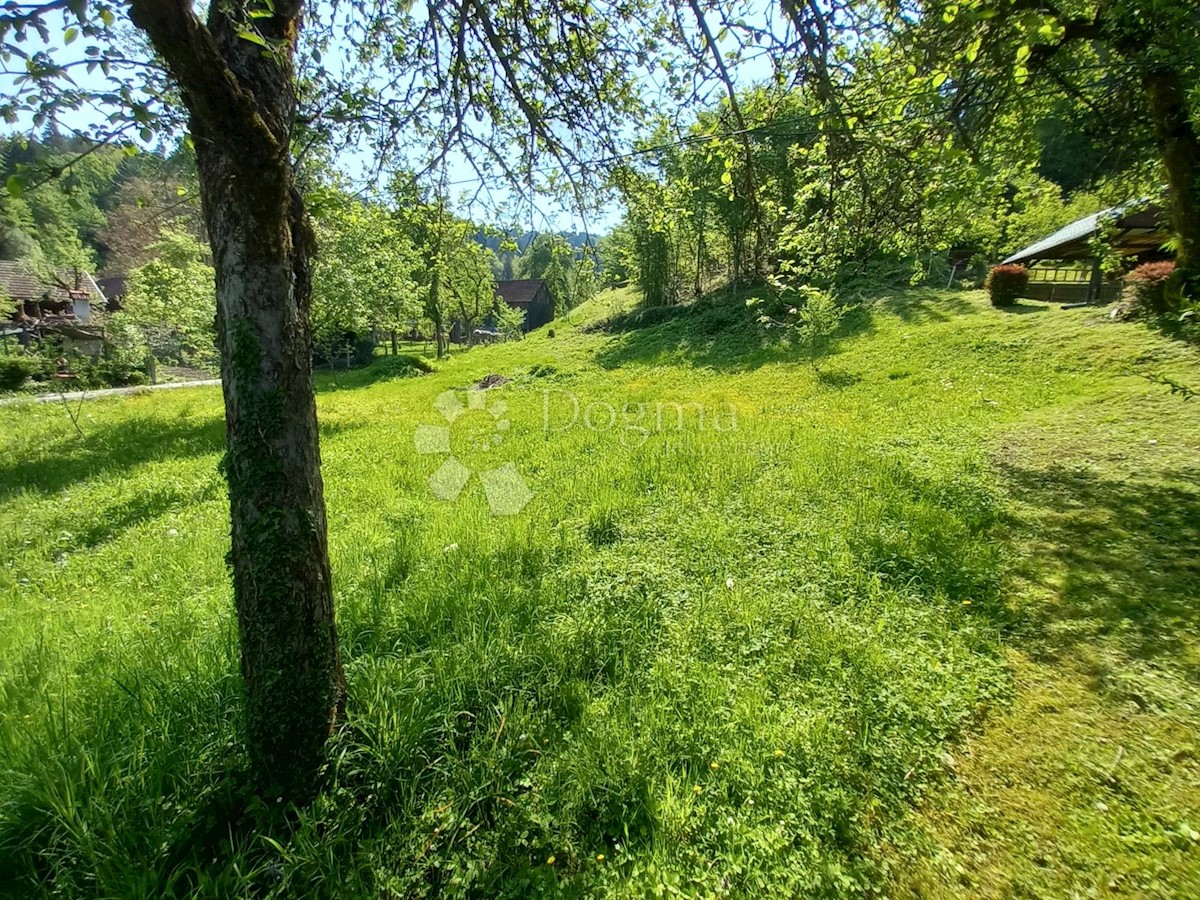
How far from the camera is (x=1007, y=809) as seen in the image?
2133 mm

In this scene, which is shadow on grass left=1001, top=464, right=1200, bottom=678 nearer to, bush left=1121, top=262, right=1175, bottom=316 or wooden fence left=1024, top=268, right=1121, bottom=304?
bush left=1121, top=262, right=1175, bottom=316

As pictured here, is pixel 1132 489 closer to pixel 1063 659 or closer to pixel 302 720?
pixel 1063 659

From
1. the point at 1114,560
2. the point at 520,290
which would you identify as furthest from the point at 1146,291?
the point at 520,290

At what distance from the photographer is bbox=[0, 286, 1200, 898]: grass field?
1864mm

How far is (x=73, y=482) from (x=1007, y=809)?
10.9m

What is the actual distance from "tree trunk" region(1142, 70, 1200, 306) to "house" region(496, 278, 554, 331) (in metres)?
51.9

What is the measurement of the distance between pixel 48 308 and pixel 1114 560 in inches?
1710

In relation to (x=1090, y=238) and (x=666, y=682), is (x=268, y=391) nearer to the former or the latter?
(x=666, y=682)

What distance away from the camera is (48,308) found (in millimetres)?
27516

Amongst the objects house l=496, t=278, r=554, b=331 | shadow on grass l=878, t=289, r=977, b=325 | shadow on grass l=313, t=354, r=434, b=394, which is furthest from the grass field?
house l=496, t=278, r=554, b=331

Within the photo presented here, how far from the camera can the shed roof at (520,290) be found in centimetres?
5509

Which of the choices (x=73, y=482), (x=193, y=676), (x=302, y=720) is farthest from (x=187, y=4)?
(x=73, y=482)

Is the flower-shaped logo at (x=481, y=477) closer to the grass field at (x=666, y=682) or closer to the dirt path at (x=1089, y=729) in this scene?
the grass field at (x=666, y=682)

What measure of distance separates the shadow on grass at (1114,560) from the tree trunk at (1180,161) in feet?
7.30
